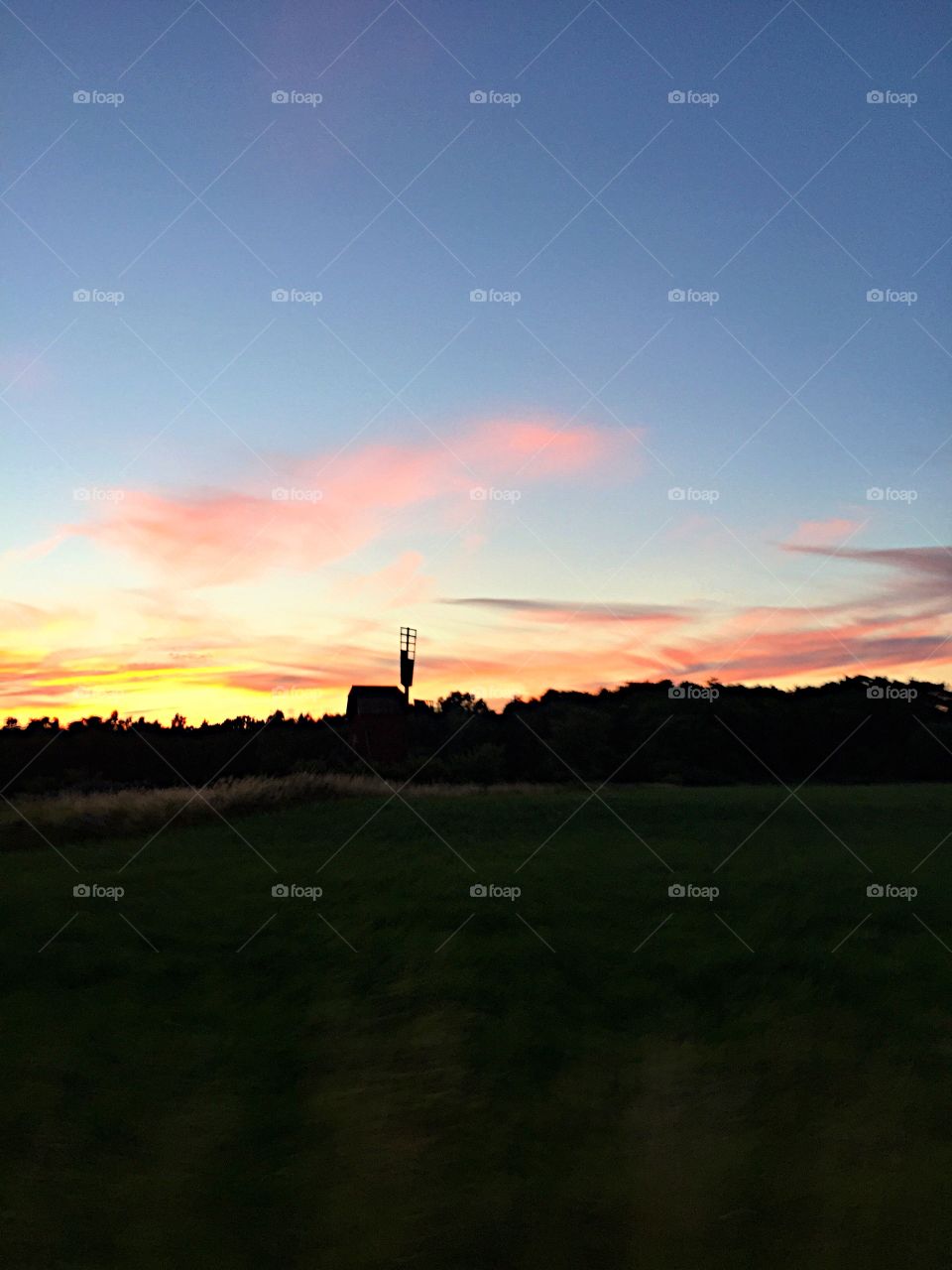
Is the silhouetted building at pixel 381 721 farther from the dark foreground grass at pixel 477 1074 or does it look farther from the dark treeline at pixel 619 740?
the dark foreground grass at pixel 477 1074

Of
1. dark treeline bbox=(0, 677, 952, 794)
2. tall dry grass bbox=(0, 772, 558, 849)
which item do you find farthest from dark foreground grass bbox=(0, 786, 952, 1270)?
dark treeline bbox=(0, 677, 952, 794)

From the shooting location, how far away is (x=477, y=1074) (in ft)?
22.9

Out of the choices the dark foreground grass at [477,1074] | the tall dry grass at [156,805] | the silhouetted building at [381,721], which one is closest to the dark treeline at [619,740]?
the silhouetted building at [381,721]

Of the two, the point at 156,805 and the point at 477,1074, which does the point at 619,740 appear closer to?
the point at 156,805

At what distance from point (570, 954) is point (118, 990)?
4141 millimetres

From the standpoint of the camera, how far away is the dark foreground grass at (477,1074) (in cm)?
469

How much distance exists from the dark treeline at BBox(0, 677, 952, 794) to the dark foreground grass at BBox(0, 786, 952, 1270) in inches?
1140

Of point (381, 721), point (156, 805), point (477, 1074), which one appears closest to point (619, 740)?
point (381, 721)

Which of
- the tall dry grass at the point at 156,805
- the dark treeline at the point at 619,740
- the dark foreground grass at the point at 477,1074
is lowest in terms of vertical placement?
the dark foreground grass at the point at 477,1074

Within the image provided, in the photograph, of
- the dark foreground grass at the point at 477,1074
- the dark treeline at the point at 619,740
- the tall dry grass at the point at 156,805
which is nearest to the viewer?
the dark foreground grass at the point at 477,1074

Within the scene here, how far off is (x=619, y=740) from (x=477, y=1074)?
140 feet

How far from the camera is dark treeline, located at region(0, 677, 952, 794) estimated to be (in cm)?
4369

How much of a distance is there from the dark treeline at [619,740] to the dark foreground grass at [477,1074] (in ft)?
95.0

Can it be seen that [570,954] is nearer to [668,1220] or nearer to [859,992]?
[859,992]
